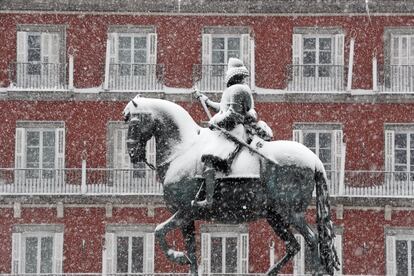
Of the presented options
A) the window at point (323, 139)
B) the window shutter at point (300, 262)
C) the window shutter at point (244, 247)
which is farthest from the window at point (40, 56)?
the window shutter at point (300, 262)

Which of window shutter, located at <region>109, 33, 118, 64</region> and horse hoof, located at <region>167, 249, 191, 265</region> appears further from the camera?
window shutter, located at <region>109, 33, 118, 64</region>

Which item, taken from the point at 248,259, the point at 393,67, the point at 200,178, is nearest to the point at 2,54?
the point at 248,259

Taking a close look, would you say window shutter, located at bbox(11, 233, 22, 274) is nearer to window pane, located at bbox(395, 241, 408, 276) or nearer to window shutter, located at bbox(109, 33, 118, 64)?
window shutter, located at bbox(109, 33, 118, 64)

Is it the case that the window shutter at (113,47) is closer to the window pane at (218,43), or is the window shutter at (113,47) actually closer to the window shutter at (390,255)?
the window pane at (218,43)

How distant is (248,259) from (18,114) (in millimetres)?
8569

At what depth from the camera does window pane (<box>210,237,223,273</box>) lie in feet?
108

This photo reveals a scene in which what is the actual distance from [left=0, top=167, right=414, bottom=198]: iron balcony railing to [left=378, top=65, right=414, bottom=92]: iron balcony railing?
2708 millimetres

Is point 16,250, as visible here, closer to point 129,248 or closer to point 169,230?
point 129,248

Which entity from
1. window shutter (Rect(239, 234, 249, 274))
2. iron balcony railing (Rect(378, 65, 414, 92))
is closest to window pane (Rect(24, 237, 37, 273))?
window shutter (Rect(239, 234, 249, 274))

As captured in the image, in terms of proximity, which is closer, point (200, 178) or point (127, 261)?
point (200, 178)

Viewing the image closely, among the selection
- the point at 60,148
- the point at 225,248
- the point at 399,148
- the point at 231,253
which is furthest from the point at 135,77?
the point at 399,148

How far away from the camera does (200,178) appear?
13945 mm

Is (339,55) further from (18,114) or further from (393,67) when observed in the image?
(18,114)

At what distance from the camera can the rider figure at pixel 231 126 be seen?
541 inches
